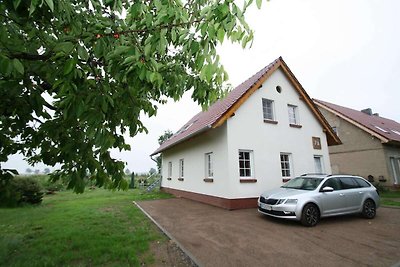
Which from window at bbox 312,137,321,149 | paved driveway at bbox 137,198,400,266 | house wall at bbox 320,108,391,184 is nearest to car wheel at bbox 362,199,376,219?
paved driveway at bbox 137,198,400,266

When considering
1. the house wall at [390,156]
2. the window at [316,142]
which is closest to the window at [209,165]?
the window at [316,142]

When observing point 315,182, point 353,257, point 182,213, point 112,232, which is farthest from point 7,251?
point 315,182

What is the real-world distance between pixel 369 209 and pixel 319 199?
2641 millimetres

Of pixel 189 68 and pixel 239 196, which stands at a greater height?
pixel 189 68

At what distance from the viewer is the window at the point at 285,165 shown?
497 inches

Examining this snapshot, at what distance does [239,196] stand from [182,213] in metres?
2.72

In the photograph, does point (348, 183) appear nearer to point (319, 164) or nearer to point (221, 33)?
point (319, 164)

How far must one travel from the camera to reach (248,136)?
11.5 m

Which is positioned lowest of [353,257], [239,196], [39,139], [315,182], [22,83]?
[353,257]

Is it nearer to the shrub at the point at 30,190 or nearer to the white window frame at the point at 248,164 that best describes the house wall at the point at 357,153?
the white window frame at the point at 248,164

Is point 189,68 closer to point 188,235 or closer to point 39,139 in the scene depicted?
point 39,139

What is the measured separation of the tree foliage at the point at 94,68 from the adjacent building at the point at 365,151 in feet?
67.5

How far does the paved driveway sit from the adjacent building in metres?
11.0

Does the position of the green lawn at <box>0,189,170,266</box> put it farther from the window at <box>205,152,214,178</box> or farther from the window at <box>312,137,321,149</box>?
the window at <box>312,137,321,149</box>
